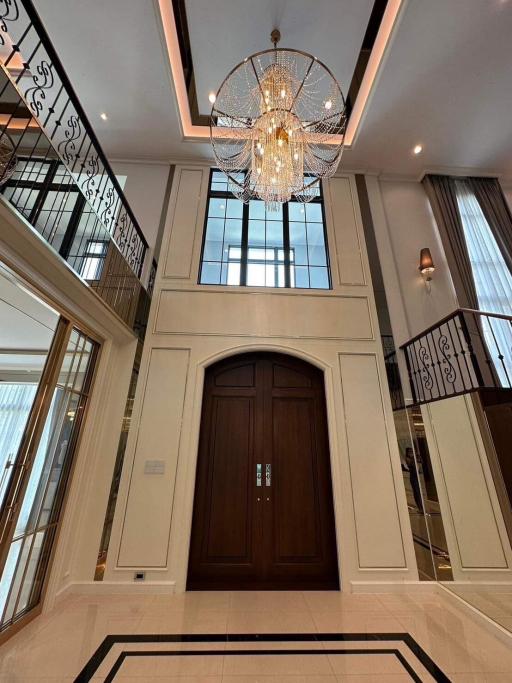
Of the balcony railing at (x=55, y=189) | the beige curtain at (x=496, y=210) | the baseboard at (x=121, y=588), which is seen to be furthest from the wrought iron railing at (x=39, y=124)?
the beige curtain at (x=496, y=210)

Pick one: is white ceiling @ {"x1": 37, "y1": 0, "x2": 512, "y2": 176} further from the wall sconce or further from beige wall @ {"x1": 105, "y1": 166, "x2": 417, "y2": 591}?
the wall sconce

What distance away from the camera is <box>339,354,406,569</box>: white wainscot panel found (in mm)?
3240

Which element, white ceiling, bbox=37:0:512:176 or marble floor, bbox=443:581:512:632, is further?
white ceiling, bbox=37:0:512:176

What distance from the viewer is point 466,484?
3.31 meters

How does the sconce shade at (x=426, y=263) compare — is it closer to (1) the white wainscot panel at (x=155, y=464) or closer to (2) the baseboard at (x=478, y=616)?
(1) the white wainscot panel at (x=155, y=464)

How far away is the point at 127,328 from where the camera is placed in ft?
11.7

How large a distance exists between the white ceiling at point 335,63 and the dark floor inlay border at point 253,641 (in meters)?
5.97

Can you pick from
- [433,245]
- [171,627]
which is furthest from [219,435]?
[433,245]

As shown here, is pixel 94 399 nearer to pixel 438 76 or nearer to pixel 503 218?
pixel 438 76

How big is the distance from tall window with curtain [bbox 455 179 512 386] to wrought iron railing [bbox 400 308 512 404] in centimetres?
2

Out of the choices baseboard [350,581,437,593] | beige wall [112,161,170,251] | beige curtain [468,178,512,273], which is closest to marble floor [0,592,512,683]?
baseboard [350,581,437,593]

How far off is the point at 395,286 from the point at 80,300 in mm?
4095

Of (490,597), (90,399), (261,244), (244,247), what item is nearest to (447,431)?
(490,597)

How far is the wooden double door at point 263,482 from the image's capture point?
330cm
